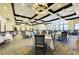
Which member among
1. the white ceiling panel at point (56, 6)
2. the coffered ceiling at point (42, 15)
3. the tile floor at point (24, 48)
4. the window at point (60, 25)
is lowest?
the tile floor at point (24, 48)

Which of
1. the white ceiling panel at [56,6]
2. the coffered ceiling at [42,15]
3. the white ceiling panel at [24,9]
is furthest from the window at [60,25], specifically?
the white ceiling panel at [24,9]

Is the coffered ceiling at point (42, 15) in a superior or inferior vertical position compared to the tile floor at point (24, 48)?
superior

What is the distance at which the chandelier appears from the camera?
3.89m

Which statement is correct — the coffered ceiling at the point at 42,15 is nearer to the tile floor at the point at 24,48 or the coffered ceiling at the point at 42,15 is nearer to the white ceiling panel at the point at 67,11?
the white ceiling panel at the point at 67,11

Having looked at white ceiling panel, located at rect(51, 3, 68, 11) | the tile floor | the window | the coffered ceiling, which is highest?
white ceiling panel, located at rect(51, 3, 68, 11)

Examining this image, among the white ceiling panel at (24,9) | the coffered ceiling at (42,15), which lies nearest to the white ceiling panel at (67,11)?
the coffered ceiling at (42,15)

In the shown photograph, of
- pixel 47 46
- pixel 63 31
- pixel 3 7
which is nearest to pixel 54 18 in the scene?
pixel 63 31

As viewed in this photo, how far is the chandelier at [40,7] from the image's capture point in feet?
12.8

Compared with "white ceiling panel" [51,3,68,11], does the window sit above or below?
below

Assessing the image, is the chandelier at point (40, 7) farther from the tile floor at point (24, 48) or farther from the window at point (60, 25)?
the tile floor at point (24, 48)

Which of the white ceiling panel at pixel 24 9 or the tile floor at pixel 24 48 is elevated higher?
the white ceiling panel at pixel 24 9

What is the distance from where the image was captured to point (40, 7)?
390 cm

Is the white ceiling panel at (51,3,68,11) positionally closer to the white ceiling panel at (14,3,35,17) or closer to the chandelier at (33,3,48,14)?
the chandelier at (33,3,48,14)

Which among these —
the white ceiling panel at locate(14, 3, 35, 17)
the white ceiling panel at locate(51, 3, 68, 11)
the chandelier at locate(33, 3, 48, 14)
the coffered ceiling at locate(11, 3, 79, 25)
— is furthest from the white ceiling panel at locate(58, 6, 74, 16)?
the white ceiling panel at locate(14, 3, 35, 17)
